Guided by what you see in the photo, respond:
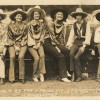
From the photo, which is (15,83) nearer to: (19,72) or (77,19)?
(19,72)

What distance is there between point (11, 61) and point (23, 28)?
0.71m

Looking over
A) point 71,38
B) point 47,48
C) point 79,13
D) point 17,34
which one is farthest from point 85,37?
point 17,34

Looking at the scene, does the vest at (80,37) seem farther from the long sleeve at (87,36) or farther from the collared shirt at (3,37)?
the collared shirt at (3,37)

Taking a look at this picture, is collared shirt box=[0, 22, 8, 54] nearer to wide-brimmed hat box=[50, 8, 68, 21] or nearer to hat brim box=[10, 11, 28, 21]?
hat brim box=[10, 11, 28, 21]

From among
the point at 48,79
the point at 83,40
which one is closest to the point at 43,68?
the point at 48,79

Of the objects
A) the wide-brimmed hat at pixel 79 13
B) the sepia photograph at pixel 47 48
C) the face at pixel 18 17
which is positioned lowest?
the sepia photograph at pixel 47 48

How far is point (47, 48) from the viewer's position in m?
9.85

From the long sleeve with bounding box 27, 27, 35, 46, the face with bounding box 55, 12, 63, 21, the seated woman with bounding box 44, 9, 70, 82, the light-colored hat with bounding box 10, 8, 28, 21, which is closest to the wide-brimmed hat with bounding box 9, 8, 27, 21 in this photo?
the light-colored hat with bounding box 10, 8, 28, 21

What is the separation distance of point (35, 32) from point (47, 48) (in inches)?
15.7

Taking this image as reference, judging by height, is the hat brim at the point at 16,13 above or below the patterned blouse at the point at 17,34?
above

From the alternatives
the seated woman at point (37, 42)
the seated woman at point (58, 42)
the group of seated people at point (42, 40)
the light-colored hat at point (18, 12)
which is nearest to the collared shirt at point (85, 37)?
the group of seated people at point (42, 40)

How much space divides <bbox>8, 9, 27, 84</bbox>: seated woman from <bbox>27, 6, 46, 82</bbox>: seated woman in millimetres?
121

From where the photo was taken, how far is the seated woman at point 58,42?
9812 millimetres

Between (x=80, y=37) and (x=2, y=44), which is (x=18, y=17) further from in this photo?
(x=80, y=37)
